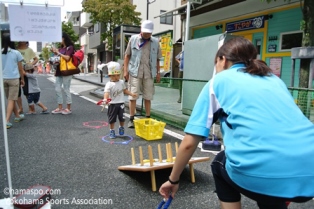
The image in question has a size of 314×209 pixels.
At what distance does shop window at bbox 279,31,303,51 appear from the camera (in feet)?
27.1

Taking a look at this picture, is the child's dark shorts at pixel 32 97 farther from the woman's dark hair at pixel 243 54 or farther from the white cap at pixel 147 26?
the woman's dark hair at pixel 243 54

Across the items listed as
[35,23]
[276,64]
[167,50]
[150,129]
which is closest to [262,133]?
[35,23]

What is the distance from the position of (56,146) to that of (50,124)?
5.13ft

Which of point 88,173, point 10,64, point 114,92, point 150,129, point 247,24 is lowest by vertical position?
point 88,173

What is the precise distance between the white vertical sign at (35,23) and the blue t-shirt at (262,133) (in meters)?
1.89

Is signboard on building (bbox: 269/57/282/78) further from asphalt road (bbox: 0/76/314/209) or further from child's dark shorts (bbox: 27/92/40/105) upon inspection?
child's dark shorts (bbox: 27/92/40/105)

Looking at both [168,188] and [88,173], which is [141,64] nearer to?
[88,173]

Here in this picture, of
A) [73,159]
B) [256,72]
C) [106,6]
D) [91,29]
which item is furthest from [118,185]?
[91,29]

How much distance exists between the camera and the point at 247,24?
9.96 meters

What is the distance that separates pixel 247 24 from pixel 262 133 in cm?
967

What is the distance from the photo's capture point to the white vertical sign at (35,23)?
245 cm

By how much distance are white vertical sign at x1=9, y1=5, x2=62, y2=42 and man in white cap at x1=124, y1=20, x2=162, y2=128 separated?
243 centimetres

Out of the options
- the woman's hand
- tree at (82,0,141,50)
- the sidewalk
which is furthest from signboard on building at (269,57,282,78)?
tree at (82,0,141,50)

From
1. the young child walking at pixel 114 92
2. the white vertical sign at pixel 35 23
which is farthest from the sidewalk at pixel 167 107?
the white vertical sign at pixel 35 23
